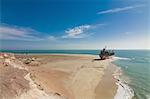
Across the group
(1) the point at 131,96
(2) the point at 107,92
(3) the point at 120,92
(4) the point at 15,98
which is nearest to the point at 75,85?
(2) the point at 107,92

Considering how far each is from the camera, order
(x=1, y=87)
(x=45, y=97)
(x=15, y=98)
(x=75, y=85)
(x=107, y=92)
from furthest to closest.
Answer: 1. (x=75, y=85)
2. (x=107, y=92)
3. (x=45, y=97)
4. (x=1, y=87)
5. (x=15, y=98)

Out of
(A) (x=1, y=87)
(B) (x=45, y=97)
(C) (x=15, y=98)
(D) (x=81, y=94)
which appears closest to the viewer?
(C) (x=15, y=98)

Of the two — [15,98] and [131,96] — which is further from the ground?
[15,98]

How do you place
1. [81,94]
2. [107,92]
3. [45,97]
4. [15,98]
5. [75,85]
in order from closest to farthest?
1. [15,98]
2. [45,97]
3. [81,94]
4. [107,92]
5. [75,85]

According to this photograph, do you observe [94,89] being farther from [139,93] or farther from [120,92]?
[139,93]

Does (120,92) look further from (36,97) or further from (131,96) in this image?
(36,97)

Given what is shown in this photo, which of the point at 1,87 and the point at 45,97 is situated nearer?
the point at 1,87

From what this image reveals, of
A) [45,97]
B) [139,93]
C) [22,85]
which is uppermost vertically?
[22,85]

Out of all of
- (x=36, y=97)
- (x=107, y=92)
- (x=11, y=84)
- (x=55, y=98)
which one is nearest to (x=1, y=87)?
(x=11, y=84)

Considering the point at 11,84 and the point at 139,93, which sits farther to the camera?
the point at 139,93
